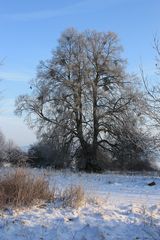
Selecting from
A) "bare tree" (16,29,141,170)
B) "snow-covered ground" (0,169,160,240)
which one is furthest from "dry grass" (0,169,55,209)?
"bare tree" (16,29,141,170)

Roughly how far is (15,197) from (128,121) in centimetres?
2588

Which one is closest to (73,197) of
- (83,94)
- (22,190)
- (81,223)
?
(22,190)

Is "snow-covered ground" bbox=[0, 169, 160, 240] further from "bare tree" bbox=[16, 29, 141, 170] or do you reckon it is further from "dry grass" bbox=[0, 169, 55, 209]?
"bare tree" bbox=[16, 29, 141, 170]

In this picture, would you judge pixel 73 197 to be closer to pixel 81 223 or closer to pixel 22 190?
pixel 22 190

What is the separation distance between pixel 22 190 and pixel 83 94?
26.3 metres

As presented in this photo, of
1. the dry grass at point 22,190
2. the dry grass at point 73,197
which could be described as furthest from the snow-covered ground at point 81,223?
the dry grass at point 22,190

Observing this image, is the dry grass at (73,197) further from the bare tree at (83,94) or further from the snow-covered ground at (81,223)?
the bare tree at (83,94)

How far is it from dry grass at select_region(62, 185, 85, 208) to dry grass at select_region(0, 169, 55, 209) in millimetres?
402

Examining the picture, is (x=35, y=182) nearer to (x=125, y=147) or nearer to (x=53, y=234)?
(x=53, y=234)

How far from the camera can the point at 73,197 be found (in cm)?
1068

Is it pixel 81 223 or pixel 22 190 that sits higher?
pixel 22 190

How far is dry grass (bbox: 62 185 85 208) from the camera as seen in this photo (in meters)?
10.5

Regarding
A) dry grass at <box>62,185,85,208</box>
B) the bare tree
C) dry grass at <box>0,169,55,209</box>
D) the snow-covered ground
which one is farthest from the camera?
the bare tree

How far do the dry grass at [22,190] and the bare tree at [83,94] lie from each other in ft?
82.0
